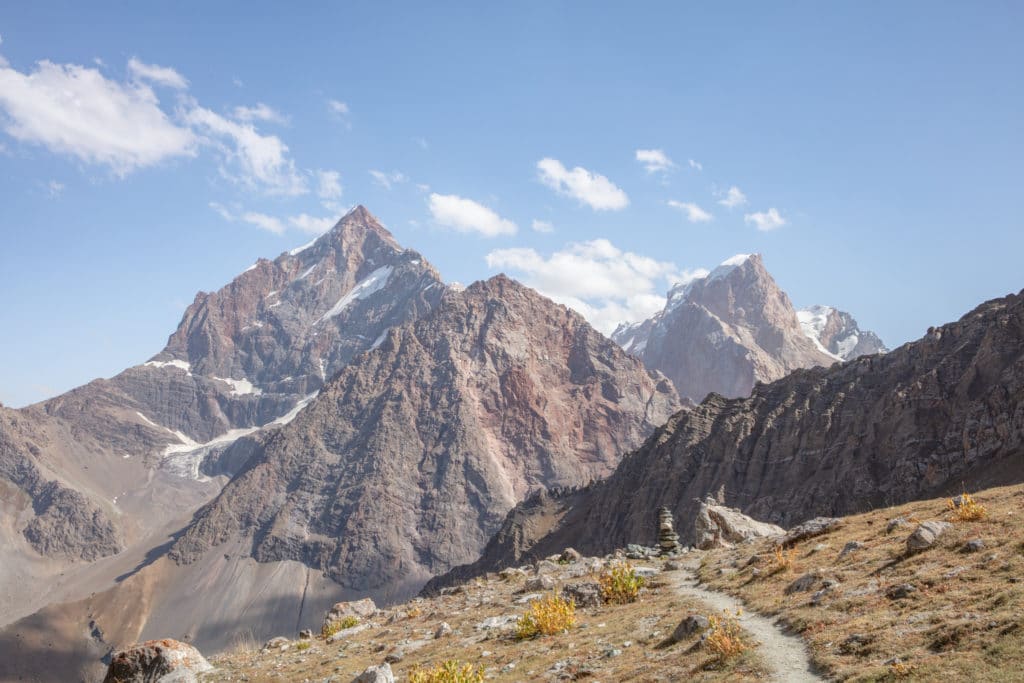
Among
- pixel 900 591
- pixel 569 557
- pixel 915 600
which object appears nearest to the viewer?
pixel 915 600

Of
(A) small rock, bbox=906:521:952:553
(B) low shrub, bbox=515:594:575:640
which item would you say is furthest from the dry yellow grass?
(B) low shrub, bbox=515:594:575:640

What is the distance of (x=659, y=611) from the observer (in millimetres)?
22297

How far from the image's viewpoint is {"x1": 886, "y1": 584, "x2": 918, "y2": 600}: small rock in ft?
53.7

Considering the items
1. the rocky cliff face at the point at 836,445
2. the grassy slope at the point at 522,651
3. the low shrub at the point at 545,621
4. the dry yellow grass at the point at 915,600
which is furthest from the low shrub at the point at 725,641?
the rocky cliff face at the point at 836,445

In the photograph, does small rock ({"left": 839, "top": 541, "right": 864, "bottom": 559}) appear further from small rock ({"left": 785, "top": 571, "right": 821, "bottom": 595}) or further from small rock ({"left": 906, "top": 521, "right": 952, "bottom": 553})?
small rock ({"left": 906, "top": 521, "right": 952, "bottom": 553})

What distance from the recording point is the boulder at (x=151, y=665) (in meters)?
21.0

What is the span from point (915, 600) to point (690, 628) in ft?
16.8

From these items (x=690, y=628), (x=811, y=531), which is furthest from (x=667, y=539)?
(x=690, y=628)

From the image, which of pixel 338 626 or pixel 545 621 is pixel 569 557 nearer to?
pixel 338 626

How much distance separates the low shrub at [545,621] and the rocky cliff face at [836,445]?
7096 cm

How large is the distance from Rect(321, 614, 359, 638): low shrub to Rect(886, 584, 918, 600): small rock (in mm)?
23371

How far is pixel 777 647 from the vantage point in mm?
15836

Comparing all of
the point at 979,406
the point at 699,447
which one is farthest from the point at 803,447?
the point at 979,406

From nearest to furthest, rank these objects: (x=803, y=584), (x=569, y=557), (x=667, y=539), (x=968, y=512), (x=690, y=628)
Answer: (x=690, y=628)
(x=803, y=584)
(x=968, y=512)
(x=667, y=539)
(x=569, y=557)
